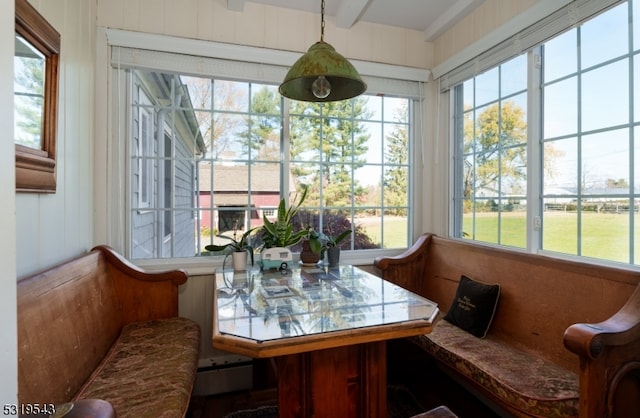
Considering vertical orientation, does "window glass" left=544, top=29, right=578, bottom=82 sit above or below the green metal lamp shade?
above

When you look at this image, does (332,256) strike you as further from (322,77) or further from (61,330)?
(61,330)

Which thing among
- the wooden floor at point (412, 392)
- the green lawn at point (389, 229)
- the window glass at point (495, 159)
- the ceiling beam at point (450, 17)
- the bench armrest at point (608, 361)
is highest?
the ceiling beam at point (450, 17)

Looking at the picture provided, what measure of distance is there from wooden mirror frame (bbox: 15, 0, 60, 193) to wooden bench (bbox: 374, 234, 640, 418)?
207 centimetres

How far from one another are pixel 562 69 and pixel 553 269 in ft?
3.78

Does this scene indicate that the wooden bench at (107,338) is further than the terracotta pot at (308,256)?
No

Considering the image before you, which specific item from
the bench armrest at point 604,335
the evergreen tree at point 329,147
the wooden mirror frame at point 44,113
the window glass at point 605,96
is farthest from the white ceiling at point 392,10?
the bench armrest at point 604,335

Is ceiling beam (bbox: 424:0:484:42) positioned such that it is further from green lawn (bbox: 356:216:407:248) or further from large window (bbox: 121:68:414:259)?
green lawn (bbox: 356:216:407:248)

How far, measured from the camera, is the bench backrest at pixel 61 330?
3.52ft

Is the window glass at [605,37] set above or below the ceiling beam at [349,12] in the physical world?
below

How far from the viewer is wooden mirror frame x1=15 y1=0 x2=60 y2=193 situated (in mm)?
1294

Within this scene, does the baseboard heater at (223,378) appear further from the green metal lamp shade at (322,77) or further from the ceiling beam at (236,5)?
the ceiling beam at (236,5)

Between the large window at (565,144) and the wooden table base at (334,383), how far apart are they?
52.8 inches

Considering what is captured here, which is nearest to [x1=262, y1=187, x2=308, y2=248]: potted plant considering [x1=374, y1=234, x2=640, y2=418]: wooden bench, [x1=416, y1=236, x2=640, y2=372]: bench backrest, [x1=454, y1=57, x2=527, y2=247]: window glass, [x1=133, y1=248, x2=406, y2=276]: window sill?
[x1=133, y1=248, x2=406, y2=276]: window sill

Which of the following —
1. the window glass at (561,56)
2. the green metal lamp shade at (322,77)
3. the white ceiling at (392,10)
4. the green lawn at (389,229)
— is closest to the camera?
the green metal lamp shade at (322,77)
